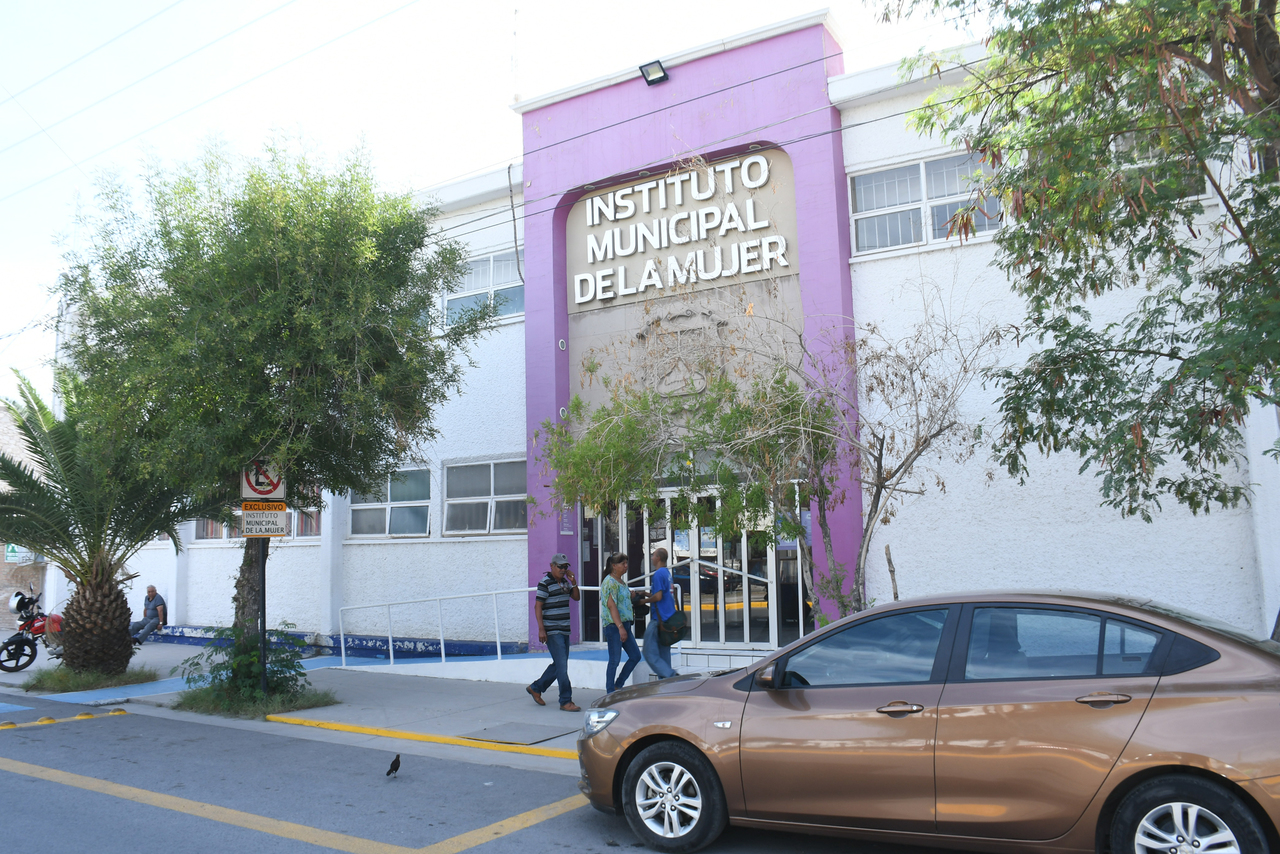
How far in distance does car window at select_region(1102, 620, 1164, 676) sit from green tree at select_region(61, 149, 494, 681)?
7.81m

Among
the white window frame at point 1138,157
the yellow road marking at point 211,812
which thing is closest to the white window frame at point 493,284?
the yellow road marking at point 211,812

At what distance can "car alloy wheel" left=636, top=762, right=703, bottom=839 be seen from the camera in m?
5.29

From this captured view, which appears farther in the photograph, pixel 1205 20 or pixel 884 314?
pixel 884 314

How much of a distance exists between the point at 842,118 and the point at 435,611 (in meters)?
9.97

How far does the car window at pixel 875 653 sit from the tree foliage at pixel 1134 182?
2.50 metres

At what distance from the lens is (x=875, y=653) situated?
5.12 metres

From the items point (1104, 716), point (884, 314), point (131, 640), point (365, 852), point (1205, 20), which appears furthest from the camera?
point (131, 640)

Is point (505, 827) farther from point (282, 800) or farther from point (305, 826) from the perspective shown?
point (282, 800)

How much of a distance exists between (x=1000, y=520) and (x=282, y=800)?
835 cm

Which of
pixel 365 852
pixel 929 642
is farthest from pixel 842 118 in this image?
pixel 365 852

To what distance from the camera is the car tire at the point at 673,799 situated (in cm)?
524

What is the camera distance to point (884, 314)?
12117 mm

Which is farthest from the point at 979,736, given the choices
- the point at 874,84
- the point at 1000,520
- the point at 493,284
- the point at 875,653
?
the point at 493,284

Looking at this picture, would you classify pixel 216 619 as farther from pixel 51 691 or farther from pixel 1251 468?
pixel 1251 468
